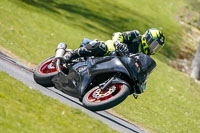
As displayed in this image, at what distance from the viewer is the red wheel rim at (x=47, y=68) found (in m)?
10.9

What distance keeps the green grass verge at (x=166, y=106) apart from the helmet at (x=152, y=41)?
132 inches

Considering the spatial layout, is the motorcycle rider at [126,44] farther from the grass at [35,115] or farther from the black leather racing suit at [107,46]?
the grass at [35,115]


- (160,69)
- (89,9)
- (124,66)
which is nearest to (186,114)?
(160,69)

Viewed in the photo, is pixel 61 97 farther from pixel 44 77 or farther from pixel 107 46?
pixel 107 46

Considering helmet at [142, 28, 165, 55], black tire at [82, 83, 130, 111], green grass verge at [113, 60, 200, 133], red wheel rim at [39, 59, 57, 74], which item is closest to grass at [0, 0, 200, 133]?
green grass verge at [113, 60, 200, 133]

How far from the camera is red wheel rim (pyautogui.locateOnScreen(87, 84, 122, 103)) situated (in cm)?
917

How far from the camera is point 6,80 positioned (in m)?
9.62

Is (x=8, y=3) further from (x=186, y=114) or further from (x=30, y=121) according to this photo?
(x=30, y=121)

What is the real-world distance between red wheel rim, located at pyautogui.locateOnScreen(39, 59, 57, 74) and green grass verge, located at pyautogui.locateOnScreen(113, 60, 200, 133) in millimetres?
3078

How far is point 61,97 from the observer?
10.4 meters

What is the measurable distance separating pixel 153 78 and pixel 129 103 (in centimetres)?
571

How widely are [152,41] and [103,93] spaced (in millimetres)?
1932

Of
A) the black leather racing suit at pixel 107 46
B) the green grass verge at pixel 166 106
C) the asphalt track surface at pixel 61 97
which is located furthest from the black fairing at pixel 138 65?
the green grass verge at pixel 166 106

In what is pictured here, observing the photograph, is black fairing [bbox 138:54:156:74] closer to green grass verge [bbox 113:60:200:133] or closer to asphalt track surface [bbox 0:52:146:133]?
asphalt track surface [bbox 0:52:146:133]
